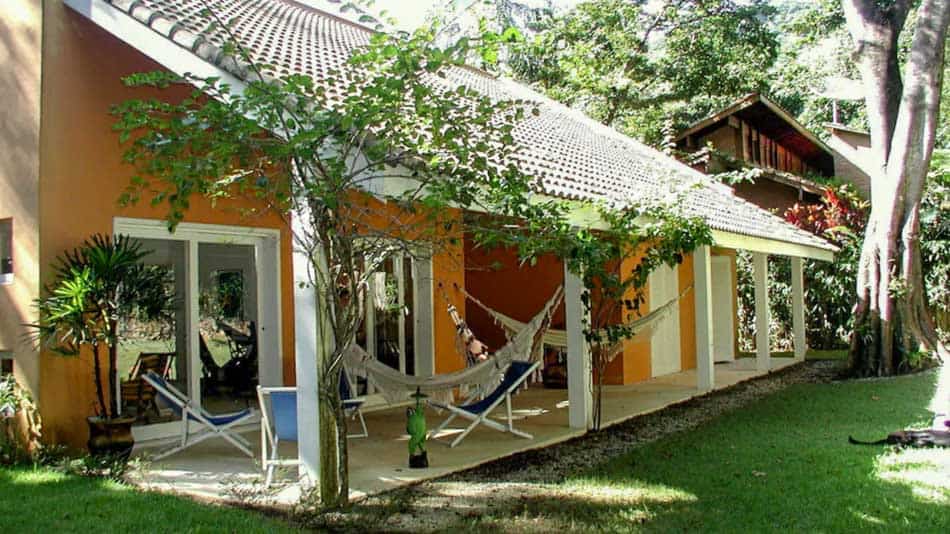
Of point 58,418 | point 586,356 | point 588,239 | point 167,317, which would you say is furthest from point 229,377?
point 588,239

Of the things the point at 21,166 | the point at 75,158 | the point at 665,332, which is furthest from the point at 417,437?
the point at 665,332

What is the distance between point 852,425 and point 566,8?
20906mm

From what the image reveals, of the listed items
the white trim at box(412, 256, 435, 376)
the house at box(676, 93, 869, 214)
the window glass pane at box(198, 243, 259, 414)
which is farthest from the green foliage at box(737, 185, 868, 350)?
the window glass pane at box(198, 243, 259, 414)

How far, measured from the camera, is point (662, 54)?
86.3 feet

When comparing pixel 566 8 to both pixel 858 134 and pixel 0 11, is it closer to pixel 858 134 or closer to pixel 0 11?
pixel 858 134

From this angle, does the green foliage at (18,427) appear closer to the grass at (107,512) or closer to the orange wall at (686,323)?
the grass at (107,512)

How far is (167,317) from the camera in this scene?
7723mm

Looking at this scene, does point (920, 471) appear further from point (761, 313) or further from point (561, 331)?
point (761, 313)

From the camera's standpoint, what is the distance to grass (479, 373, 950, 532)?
4.92 meters

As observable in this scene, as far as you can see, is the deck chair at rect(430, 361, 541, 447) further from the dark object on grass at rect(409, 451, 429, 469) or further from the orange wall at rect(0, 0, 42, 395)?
the orange wall at rect(0, 0, 42, 395)

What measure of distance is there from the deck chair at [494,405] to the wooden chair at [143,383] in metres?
2.86

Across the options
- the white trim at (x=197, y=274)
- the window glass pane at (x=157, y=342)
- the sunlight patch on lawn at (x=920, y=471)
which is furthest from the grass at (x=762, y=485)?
the window glass pane at (x=157, y=342)

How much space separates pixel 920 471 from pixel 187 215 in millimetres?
6807

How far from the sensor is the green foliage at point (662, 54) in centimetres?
2555
